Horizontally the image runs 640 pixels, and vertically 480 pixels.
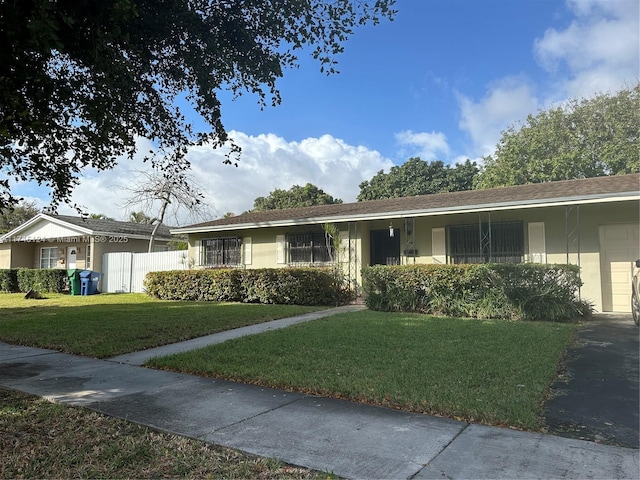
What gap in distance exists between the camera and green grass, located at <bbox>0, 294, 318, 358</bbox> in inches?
332

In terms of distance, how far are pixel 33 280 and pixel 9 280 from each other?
82.5 inches

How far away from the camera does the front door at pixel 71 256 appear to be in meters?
24.4

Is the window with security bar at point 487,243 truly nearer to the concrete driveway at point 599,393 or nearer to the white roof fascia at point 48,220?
the concrete driveway at point 599,393

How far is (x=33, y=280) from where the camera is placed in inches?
870

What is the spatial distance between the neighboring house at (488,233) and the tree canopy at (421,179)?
2130 centimetres

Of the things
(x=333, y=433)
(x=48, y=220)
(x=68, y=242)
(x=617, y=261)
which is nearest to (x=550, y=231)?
(x=617, y=261)

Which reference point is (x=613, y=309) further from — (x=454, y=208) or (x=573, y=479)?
(x=573, y=479)

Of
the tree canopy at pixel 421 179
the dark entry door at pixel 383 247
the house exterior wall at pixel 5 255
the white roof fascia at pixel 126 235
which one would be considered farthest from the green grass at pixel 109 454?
the tree canopy at pixel 421 179

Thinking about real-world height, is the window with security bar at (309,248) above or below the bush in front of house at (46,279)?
Answer: above

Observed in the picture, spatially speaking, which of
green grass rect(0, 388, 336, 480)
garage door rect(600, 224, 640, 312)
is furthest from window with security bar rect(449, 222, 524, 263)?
green grass rect(0, 388, 336, 480)

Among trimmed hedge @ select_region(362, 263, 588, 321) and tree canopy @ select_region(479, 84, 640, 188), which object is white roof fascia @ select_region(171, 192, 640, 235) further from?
tree canopy @ select_region(479, 84, 640, 188)

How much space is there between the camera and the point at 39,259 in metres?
26.5

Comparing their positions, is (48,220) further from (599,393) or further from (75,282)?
(599,393)

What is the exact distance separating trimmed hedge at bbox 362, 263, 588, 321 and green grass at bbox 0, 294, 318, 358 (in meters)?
2.28
